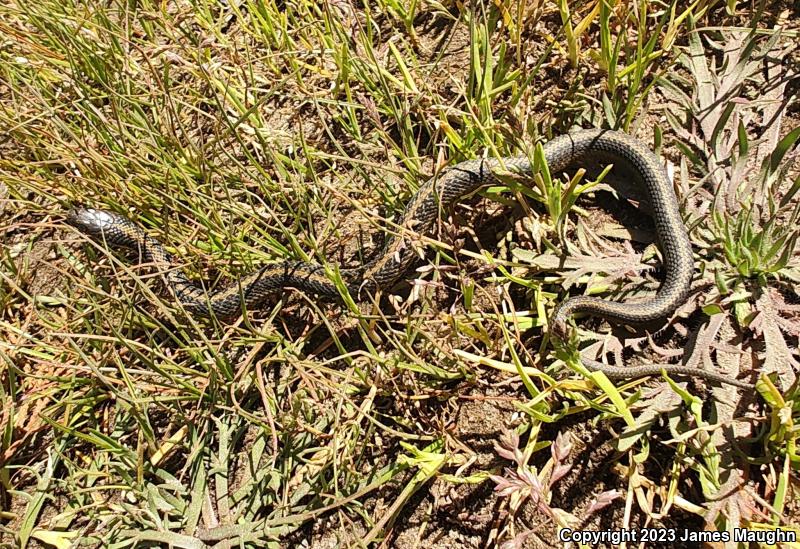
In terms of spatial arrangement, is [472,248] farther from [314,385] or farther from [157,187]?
[157,187]

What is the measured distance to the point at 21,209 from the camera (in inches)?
166

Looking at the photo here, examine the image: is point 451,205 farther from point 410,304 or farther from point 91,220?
point 91,220

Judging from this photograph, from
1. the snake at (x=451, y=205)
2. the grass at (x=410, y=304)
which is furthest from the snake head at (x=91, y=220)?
the grass at (x=410, y=304)

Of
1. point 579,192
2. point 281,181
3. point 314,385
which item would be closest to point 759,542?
point 579,192

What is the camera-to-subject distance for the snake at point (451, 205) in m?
2.94

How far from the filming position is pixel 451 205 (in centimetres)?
348

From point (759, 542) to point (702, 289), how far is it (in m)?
1.14

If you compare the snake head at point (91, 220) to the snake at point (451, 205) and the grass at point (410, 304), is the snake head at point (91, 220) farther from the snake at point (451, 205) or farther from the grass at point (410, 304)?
the grass at point (410, 304)

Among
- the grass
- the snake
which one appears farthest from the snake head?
the grass

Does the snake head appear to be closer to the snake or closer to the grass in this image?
the snake

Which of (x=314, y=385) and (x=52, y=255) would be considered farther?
(x=52, y=255)

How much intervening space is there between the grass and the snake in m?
0.10

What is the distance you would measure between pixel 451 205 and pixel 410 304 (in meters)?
0.62

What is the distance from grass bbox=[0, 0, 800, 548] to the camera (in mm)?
2809
